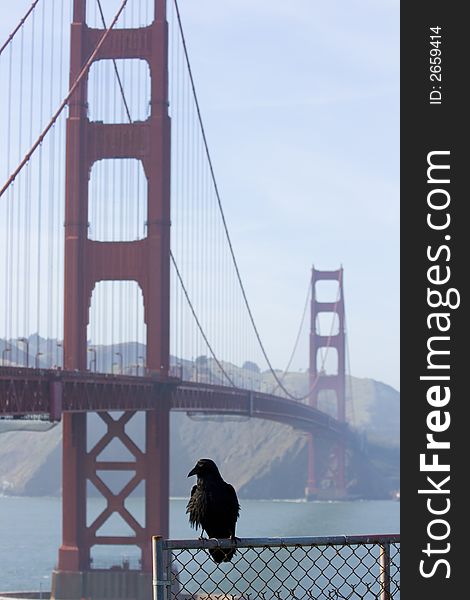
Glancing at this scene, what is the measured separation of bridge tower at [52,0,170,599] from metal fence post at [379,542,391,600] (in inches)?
1473

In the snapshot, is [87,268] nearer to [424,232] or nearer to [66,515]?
[66,515]

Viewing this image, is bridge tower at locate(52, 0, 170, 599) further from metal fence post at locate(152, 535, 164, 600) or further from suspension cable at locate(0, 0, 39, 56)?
metal fence post at locate(152, 535, 164, 600)

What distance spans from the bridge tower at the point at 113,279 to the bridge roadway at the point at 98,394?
87cm

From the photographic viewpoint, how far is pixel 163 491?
4722 cm

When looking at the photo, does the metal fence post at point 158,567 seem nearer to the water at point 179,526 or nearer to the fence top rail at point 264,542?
the fence top rail at point 264,542

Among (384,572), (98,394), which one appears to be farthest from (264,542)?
(98,394)

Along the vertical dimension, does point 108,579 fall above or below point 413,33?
below

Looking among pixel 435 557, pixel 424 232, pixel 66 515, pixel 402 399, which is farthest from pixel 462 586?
pixel 66 515

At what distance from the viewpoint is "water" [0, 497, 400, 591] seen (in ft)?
255

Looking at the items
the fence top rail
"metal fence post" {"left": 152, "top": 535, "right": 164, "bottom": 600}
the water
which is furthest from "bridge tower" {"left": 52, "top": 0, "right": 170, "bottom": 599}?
"metal fence post" {"left": 152, "top": 535, "right": 164, "bottom": 600}

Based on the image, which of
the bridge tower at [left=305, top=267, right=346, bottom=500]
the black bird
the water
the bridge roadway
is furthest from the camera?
the bridge tower at [left=305, top=267, right=346, bottom=500]

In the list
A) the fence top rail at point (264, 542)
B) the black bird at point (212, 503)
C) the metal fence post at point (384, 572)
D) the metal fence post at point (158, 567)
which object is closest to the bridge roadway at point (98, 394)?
the black bird at point (212, 503)

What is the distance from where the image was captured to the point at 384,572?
720cm

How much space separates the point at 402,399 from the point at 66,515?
39.8 m
